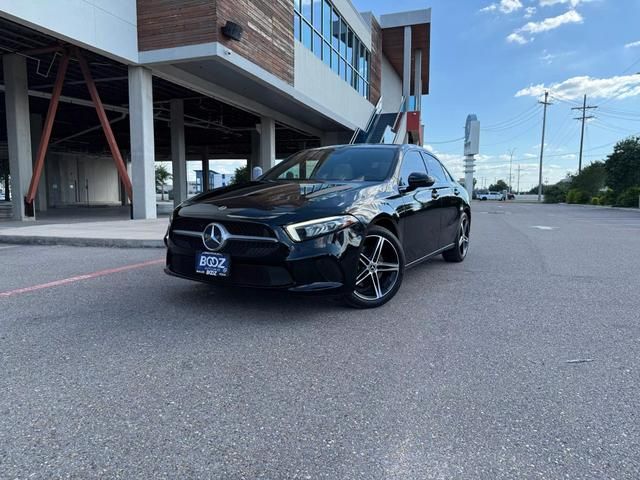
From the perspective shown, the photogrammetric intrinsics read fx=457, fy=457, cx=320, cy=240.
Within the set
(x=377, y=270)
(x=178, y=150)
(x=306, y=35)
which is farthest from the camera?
(x=178, y=150)

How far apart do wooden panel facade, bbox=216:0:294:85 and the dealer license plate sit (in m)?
10.2

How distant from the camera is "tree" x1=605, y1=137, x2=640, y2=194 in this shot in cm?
3459

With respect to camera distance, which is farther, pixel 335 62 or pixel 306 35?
pixel 335 62

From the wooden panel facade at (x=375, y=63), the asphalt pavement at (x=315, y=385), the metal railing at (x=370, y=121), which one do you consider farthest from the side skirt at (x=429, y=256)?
the wooden panel facade at (x=375, y=63)

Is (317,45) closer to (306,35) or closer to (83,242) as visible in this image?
(306,35)

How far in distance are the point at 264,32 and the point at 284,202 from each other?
41.9 feet

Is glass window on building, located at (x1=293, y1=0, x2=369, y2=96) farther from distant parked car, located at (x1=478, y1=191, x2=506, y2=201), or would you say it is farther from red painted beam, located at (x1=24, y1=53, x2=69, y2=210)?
distant parked car, located at (x1=478, y1=191, x2=506, y2=201)

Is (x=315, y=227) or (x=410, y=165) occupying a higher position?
(x=410, y=165)

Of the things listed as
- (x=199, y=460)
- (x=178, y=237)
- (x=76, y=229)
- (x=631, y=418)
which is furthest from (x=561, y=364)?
(x=76, y=229)

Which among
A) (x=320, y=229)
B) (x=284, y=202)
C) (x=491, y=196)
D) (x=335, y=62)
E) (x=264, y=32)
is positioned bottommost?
(x=491, y=196)

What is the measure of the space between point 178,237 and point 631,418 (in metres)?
3.43

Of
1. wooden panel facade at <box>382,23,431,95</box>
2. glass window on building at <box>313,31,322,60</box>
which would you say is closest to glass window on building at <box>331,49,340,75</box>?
glass window on building at <box>313,31,322,60</box>

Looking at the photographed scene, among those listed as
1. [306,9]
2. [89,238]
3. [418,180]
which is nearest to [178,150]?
[306,9]

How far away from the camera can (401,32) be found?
3028cm
